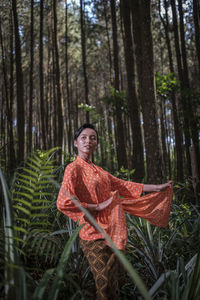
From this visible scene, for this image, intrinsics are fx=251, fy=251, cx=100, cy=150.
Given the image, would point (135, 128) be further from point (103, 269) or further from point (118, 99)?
point (103, 269)

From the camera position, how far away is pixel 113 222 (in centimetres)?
183

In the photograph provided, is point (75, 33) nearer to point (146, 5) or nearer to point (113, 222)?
point (146, 5)

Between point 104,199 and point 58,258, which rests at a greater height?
point 104,199

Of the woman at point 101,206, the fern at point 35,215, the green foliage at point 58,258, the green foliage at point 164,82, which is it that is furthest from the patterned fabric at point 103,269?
the green foliage at point 164,82

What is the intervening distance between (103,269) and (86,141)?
0.99 m

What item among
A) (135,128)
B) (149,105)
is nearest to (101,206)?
(149,105)

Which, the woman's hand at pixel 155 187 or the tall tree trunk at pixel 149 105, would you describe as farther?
the tall tree trunk at pixel 149 105

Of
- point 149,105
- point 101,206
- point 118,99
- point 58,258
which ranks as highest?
point 118,99

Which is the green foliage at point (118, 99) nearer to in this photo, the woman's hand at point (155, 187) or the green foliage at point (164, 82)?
the green foliage at point (164, 82)

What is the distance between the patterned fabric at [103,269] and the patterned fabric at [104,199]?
7 centimetres

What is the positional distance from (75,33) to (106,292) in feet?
57.4

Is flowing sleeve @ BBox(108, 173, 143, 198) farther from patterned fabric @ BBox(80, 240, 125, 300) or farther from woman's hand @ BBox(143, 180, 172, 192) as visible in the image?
patterned fabric @ BBox(80, 240, 125, 300)

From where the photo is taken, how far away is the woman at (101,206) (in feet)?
5.61

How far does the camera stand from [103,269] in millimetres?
1694
